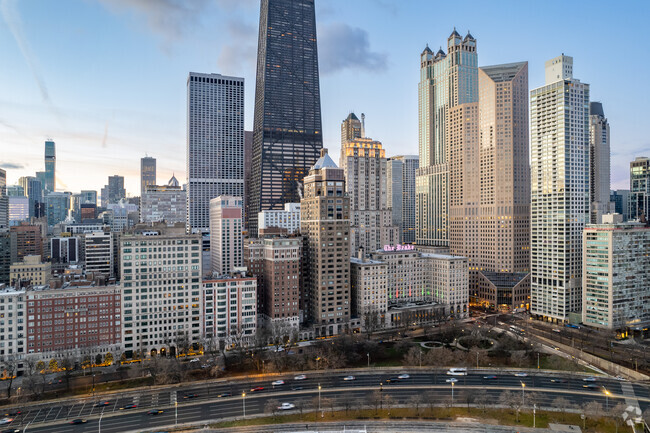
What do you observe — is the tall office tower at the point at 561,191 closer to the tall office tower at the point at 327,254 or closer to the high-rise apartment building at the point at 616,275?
the high-rise apartment building at the point at 616,275

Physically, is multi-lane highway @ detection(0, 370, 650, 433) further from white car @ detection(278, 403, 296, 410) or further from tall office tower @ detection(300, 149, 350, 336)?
tall office tower @ detection(300, 149, 350, 336)

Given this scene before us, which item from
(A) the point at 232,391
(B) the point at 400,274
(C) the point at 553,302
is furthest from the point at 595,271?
(A) the point at 232,391

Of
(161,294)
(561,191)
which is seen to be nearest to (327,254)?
(161,294)

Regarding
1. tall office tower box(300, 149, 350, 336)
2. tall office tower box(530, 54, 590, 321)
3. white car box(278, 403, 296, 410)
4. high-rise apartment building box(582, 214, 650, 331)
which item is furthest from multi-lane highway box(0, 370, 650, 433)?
tall office tower box(530, 54, 590, 321)

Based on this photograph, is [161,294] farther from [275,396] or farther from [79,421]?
[275,396]

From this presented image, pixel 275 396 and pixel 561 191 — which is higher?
pixel 561 191
